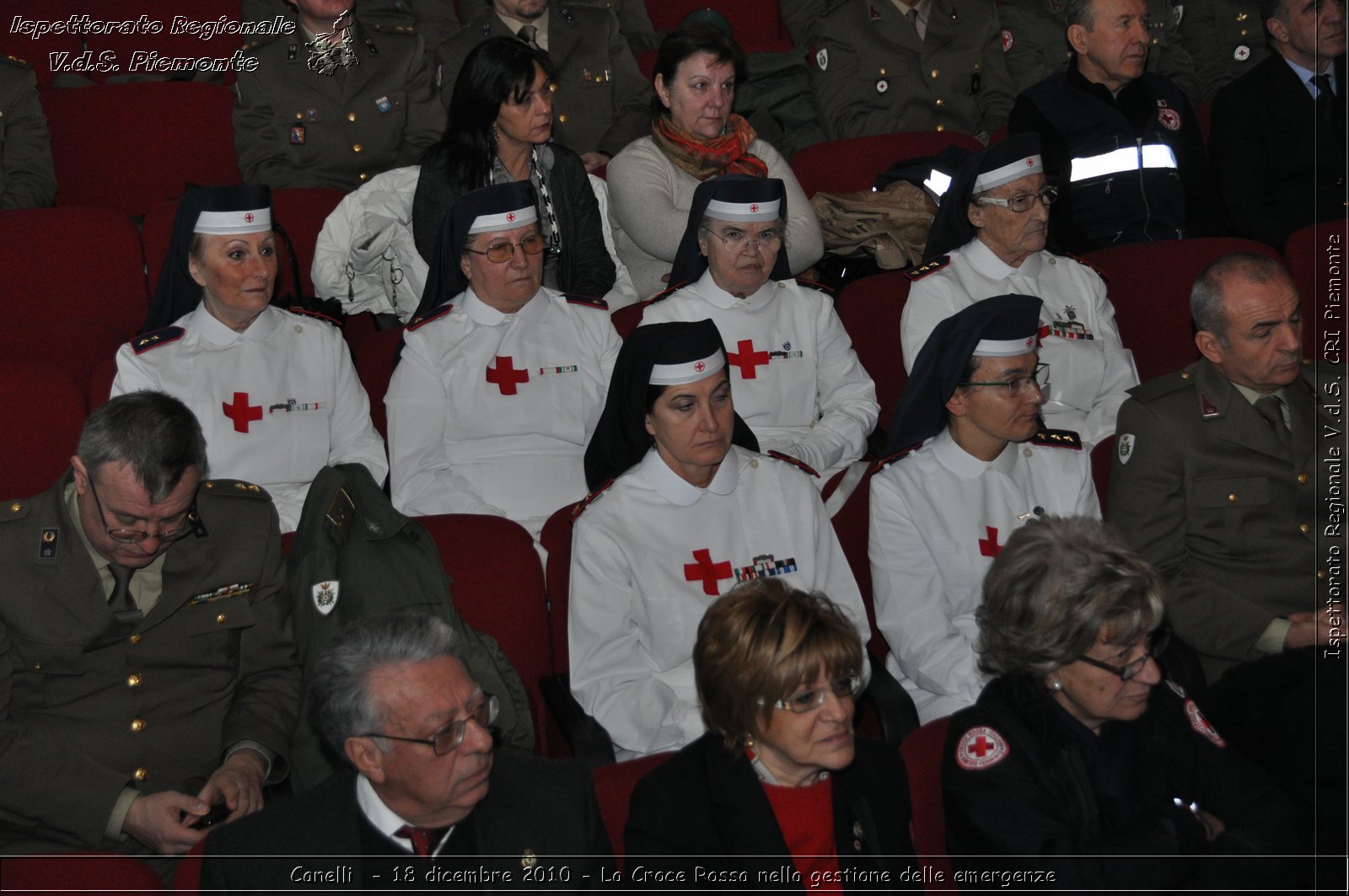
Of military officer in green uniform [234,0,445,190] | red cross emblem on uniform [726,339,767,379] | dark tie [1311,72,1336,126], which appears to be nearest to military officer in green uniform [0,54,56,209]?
military officer in green uniform [234,0,445,190]

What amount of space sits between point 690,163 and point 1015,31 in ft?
7.46

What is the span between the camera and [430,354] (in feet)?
13.3

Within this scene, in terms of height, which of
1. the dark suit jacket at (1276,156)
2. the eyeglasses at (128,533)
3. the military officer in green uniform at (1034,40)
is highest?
the military officer in green uniform at (1034,40)

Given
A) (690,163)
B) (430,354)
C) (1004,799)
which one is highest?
(690,163)

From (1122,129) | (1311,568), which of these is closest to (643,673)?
(1311,568)

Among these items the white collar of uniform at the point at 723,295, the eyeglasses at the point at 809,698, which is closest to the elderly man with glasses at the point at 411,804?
the eyeglasses at the point at 809,698

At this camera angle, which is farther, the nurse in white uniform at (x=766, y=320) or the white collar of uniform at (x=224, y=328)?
the nurse in white uniform at (x=766, y=320)

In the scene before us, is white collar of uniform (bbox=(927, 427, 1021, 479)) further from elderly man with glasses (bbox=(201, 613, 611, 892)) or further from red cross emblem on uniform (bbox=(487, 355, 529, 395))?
elderly man with glasses (bbox=(201, 613, 611, 892))

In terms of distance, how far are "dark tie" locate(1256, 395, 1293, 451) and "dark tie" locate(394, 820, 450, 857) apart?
2399 millimetres

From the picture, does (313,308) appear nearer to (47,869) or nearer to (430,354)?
(430,354)

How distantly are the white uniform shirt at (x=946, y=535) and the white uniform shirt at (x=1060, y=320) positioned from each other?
29.1 inches

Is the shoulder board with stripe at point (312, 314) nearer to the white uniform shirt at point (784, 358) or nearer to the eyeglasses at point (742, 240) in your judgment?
the white uniform shirt at point (784, 358)

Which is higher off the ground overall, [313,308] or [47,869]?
[313,308]

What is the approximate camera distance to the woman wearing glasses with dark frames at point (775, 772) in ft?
7.61
